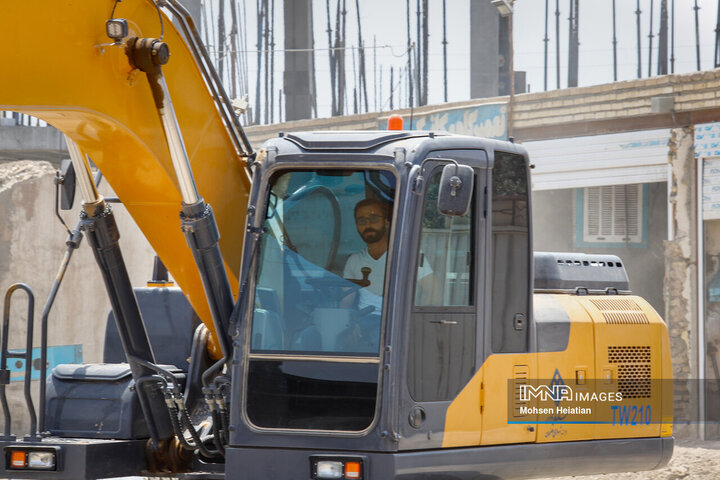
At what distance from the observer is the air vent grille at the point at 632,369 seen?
636 centimetres

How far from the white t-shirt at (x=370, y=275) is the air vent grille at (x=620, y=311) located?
82.6 inches

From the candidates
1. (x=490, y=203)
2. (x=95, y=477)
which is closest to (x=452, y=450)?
(x=490, y=203)

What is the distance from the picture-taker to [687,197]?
1410cm

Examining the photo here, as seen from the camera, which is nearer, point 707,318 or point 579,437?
point 579,437

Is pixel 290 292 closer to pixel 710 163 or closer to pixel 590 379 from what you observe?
pixel 590 379

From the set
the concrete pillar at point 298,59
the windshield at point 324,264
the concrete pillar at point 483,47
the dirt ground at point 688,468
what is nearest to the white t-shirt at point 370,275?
the windshield at point 324,264

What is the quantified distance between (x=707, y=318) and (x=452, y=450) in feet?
32.5

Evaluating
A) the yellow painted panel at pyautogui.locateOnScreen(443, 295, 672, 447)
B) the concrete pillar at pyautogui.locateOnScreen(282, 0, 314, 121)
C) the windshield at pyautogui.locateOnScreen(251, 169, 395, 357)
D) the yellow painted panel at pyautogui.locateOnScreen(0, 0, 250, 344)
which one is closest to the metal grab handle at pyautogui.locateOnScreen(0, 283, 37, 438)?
the yellow painted panel at pyautogui.locateOnScreen(0, 0, 250, 344)

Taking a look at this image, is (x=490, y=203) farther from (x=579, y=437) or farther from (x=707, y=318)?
(x=707, y=318)

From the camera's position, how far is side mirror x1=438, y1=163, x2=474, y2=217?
4.82 metres

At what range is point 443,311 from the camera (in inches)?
203

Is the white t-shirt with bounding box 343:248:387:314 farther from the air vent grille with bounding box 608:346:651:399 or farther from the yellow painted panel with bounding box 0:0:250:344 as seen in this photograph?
the air vent grille with bounding box 608:346:651:399

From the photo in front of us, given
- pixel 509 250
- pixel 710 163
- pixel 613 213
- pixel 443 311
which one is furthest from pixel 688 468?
pixel 443 311

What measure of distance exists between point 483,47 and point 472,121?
275 inches
